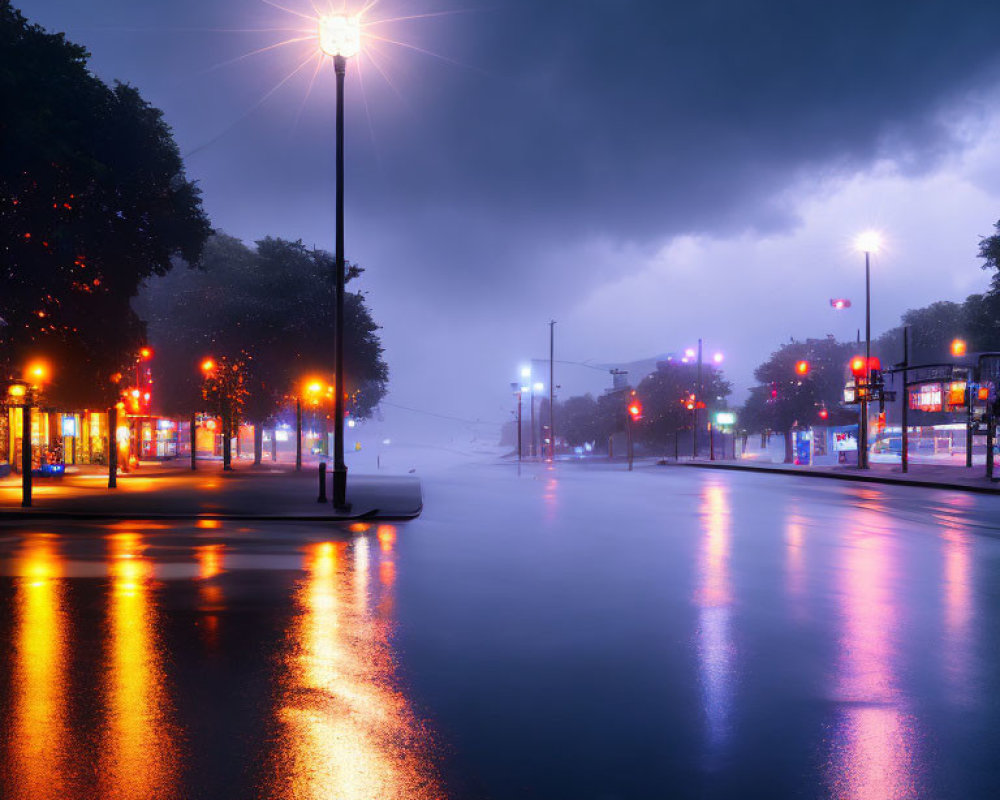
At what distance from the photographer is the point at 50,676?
21.4 ft

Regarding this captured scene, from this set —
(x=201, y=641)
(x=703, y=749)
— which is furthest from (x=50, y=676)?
(x=703, y=749)

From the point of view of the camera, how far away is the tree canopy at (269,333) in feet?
152

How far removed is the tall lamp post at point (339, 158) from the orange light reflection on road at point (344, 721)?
11019 mm

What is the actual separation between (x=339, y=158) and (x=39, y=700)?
16.9 meters

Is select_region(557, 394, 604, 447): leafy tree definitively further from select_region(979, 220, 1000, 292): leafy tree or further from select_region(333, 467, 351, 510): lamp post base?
select_region(333, 467, 351, 510): lamp post base

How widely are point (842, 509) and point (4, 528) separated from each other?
2014cm

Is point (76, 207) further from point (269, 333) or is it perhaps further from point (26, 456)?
point (269, 333)

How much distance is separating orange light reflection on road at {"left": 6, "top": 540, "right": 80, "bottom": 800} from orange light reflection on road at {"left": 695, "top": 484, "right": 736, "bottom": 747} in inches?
152

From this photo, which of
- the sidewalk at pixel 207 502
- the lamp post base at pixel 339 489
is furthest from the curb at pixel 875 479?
the lamp post base at pixel 339 489

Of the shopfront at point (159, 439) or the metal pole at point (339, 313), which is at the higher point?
the metal pole at point (339, 313)

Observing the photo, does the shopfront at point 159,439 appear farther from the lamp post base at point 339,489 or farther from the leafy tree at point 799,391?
the leafy tree at point 799,391

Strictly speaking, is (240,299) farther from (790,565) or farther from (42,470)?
(790,565)

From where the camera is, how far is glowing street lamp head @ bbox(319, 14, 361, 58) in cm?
1952

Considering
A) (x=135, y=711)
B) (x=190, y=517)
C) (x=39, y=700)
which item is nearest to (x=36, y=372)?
(x=190, y=517)
